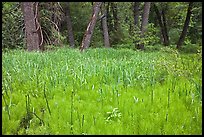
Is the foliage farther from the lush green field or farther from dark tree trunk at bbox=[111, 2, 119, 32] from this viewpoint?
the lush green field

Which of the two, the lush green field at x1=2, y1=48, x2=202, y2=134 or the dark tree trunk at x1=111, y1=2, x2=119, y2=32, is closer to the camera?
the lush green field at x1=2, y1=48, x2=202, y2=134

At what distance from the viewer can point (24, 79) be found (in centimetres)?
582

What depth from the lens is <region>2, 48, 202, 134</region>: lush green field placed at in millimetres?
4082

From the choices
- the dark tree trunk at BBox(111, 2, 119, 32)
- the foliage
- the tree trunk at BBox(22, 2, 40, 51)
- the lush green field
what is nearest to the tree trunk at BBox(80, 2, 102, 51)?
the tree trunk at BBox(22, 2, 40, 51)

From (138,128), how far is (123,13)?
26.3 m

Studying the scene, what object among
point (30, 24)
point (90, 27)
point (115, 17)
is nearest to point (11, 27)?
point (90, 27)

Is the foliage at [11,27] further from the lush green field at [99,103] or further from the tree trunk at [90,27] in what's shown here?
the lush green field at [99,103]

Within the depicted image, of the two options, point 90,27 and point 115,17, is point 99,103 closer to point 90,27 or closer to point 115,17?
point 90,27

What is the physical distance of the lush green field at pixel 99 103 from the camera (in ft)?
13.4

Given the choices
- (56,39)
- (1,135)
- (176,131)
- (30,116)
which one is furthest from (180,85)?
(56,39)

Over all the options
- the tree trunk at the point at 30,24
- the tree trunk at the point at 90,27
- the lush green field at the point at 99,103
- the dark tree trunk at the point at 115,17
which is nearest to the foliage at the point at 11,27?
the tree trunk at the point at 90,27

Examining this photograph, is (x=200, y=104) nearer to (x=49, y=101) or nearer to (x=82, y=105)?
(x=82, y=105)

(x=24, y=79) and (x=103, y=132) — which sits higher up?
(x=24, y=79)

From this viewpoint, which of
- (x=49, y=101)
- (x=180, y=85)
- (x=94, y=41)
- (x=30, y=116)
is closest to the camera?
(x=30, y=116)
